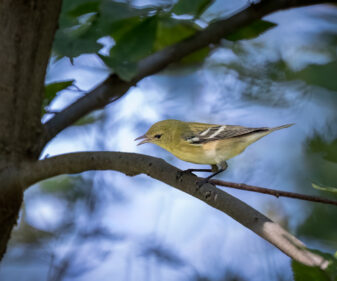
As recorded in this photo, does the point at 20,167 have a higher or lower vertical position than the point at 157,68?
lower

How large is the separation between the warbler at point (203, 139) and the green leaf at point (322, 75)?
2.54 ft

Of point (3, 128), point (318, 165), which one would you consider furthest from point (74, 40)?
point (318, 165)

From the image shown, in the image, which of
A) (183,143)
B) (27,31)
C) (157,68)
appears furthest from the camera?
(183,143)

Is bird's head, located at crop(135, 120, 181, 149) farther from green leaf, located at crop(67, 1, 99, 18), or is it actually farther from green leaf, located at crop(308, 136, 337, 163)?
green leaf, located at crop(308, 136, 337, 163)

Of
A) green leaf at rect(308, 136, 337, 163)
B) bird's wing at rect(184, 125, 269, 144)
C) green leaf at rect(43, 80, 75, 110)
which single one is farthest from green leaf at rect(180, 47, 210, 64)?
green leaf at rect(308, 136, 337, 163)

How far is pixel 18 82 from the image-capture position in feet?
3.93

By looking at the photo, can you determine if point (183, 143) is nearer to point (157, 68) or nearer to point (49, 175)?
point (157, 68)

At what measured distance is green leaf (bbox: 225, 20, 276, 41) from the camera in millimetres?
1239

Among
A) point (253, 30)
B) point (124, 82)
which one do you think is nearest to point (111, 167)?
point (124, 82)

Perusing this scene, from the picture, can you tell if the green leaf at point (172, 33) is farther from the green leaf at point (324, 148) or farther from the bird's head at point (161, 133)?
the green leaf at point (324, 148)

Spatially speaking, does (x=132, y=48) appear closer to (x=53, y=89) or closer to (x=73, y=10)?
(x=73, y=10)

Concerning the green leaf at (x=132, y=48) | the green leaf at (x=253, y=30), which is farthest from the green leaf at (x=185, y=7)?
the green leaf at (x=253, y=30)

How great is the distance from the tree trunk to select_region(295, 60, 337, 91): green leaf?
0.65 m

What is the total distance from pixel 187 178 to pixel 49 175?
400 millimetres
